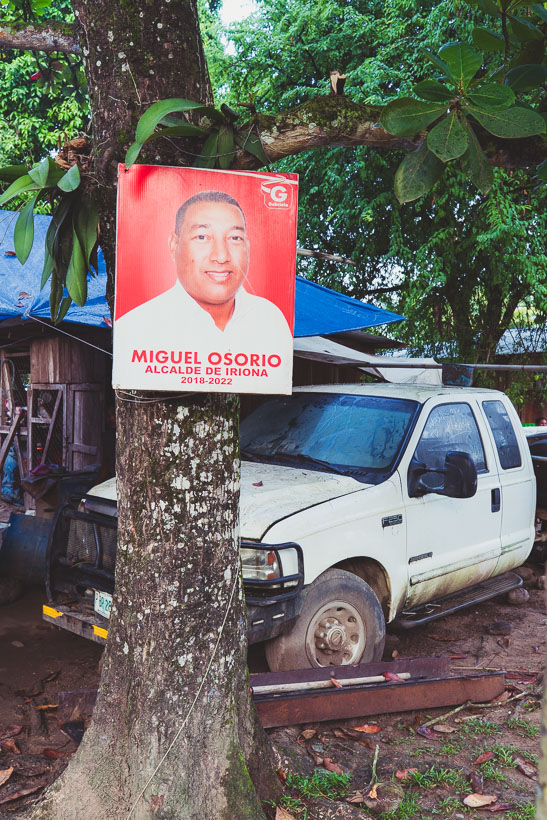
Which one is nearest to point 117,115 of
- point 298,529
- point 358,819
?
point 298,529

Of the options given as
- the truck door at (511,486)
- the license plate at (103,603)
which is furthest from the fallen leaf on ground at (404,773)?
the truck door at (511,486)

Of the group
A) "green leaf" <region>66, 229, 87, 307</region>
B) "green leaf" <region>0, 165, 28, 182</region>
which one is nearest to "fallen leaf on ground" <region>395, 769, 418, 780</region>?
"green leaf" <region>66, 229, 87, 307</region>

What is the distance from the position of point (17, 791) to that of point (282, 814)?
1.25 metres

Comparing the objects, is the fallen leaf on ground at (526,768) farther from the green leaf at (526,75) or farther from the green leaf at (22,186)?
the green leaf at (22,186)

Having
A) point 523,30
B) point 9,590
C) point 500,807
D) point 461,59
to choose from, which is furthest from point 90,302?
point 500,807

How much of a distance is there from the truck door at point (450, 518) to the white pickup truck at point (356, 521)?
0.01 m

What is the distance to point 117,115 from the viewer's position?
9.25 ft

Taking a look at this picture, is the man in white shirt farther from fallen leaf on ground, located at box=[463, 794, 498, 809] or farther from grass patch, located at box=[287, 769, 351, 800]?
fallen leaf on ground, located at box=[463, 794, 498, 809]

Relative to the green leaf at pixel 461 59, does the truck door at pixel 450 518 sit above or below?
below

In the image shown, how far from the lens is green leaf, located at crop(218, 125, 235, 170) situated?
269 cm

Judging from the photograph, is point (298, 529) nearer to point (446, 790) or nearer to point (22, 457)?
point (446, 790)

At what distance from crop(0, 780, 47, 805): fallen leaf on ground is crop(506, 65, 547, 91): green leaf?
3.59 metres

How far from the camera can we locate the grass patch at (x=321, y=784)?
3266 millimetres

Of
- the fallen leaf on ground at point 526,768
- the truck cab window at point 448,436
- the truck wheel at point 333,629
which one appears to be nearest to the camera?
the fallen leaf on ground at point 526,768
